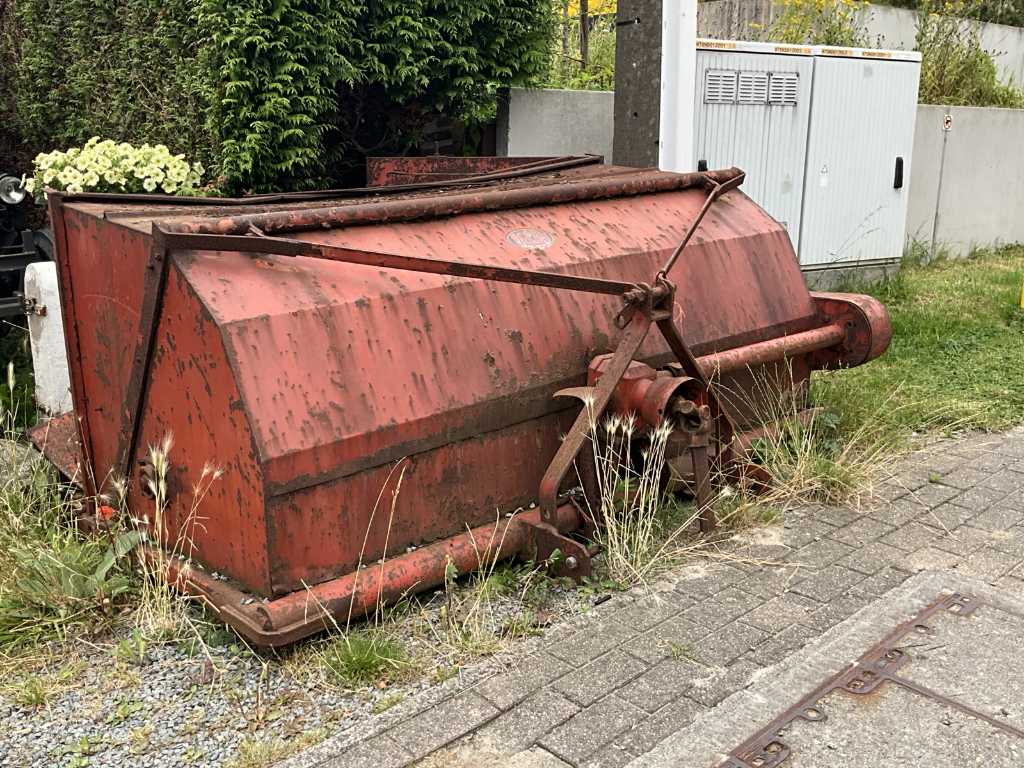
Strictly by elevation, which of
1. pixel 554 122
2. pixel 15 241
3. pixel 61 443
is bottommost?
pixel 61 443

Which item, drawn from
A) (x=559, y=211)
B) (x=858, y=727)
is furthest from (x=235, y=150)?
(x=858, y=727)

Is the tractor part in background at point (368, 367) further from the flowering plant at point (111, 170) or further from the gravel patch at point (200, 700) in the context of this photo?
the flowering plant at point (111, 170)

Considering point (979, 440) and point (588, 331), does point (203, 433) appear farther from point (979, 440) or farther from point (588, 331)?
point (979, 440)

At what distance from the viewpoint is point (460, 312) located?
341 cm

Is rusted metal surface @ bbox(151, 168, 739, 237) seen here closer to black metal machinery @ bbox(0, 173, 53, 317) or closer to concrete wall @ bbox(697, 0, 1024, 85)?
black metal machinery @ bbox(0, 173, 53, 317)

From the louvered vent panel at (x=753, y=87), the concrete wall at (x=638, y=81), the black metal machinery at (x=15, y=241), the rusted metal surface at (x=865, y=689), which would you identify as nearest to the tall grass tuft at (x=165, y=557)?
the rusted metal surface at (x=865, y=689)

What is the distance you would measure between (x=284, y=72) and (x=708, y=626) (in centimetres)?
476

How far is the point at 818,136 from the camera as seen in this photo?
8.15m

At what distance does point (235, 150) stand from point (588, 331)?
3772 mm

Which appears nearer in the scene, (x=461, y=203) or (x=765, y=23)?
(x=461, y=203)

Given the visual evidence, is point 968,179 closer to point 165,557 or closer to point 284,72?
point 284,72

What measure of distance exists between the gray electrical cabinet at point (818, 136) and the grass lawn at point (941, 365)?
0.59m

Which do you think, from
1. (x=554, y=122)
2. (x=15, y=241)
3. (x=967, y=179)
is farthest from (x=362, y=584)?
(x=967, y=179)

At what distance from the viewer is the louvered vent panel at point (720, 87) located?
24.5 feet
